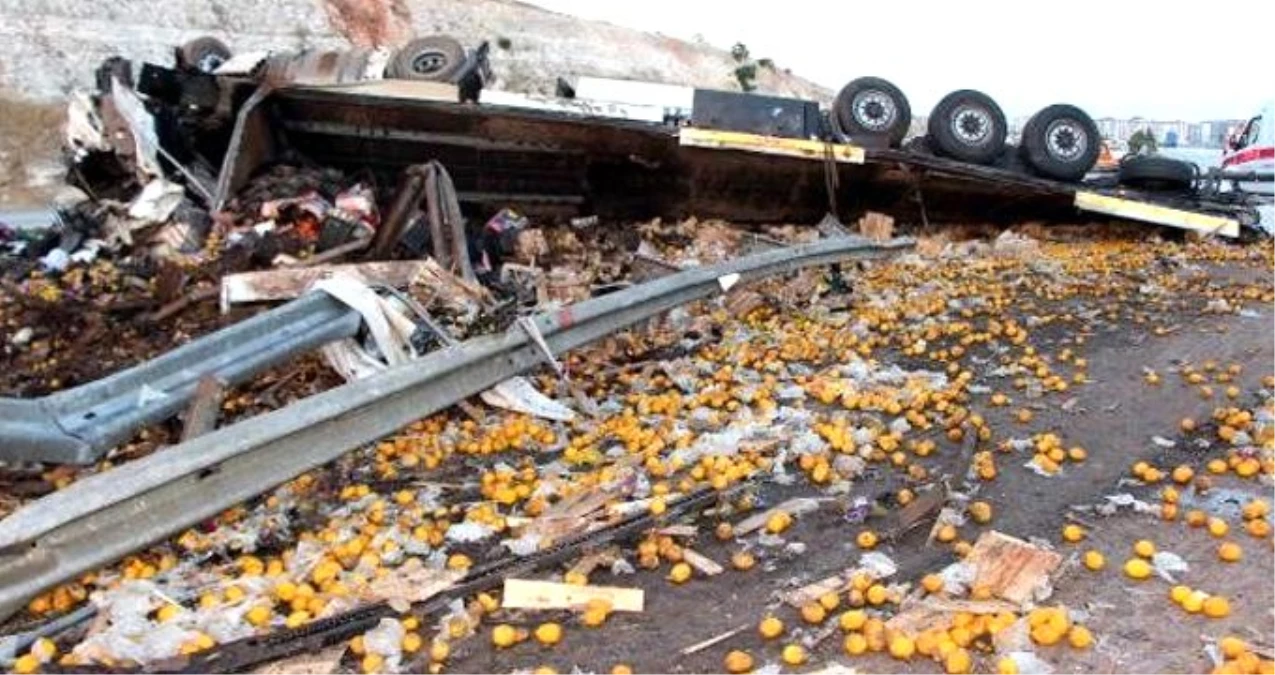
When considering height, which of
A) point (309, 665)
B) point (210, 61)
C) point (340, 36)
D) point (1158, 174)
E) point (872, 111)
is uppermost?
point (340, 36)

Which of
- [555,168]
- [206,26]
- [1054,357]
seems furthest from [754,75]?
[1054,357]

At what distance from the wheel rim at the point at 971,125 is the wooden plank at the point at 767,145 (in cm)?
217

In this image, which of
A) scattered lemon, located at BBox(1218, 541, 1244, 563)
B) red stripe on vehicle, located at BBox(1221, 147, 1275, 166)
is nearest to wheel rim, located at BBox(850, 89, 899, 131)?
scattered lemon, located at BBox(1218, 541, 1244, 563)

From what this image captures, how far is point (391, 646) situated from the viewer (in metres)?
3.56

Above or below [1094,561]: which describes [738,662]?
below

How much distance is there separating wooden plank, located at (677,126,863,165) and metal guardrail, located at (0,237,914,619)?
4.61 metres

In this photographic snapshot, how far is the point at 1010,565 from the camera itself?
3.76 meters

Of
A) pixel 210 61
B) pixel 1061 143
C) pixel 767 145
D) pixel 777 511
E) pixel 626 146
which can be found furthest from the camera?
pixel 210 61

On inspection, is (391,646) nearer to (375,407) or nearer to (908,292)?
(375,407)

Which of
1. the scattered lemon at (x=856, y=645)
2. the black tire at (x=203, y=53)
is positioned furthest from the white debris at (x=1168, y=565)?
the black tire at (x=203, y=53)

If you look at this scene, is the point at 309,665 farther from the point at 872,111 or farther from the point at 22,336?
the point at 872,111

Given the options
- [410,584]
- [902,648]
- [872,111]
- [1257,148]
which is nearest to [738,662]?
[902,648]

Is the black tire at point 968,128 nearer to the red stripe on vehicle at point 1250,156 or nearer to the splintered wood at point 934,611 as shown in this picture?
the splintered wood at point 934,611

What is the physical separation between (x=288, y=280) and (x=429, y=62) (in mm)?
5488
